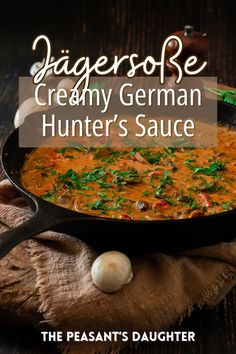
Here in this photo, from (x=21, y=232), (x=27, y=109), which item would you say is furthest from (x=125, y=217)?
A: (x=27, y=109)

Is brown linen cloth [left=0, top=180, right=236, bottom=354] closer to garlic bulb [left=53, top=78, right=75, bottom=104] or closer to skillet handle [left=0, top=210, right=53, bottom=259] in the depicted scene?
skillet handle [left=0, top=210, right=53, bottom=259]

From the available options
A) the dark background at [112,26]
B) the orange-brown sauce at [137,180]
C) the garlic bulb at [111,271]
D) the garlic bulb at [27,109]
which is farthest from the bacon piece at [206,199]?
the dark background at [112,26]

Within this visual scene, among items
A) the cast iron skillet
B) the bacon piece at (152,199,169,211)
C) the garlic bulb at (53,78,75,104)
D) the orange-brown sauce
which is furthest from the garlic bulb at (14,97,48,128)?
the bacon piece at (152,199,169,211)

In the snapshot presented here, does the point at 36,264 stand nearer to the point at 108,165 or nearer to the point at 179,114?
the point at 108,165

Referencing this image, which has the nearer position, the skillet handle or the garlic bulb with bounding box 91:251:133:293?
the skillet handle

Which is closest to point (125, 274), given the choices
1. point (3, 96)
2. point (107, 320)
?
point (107, 320)

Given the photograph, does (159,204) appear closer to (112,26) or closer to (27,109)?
(27,109)
